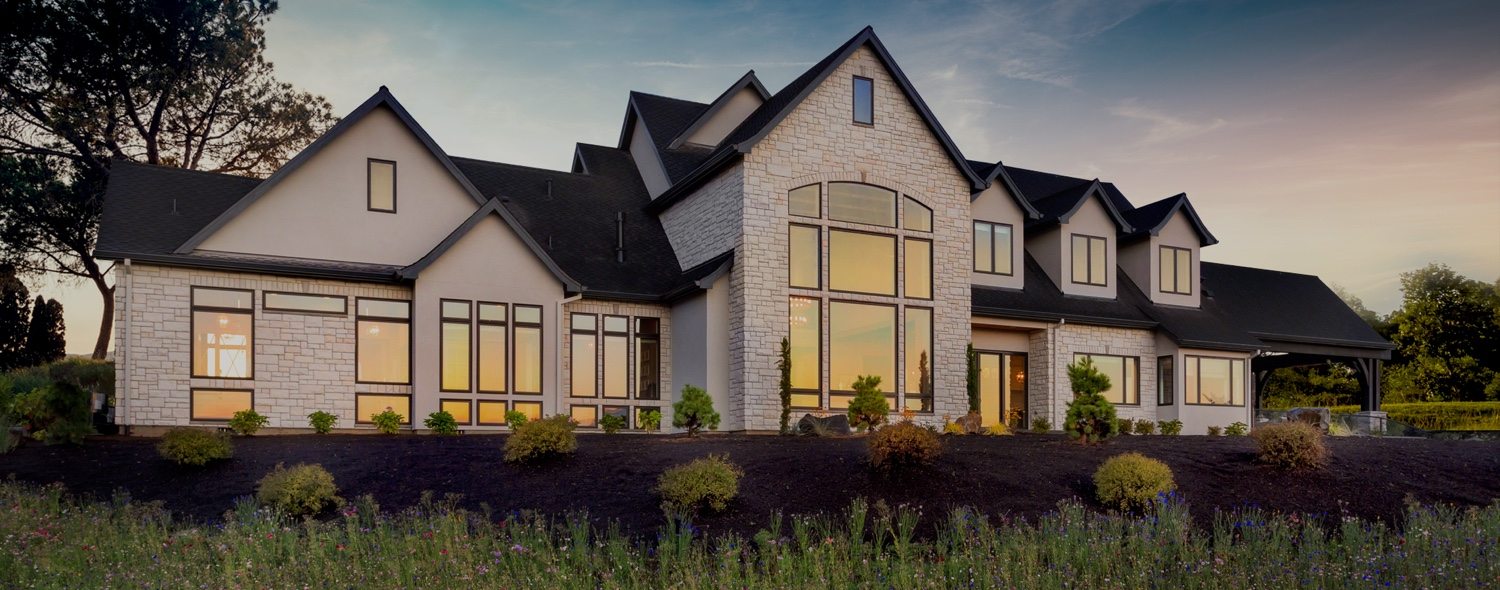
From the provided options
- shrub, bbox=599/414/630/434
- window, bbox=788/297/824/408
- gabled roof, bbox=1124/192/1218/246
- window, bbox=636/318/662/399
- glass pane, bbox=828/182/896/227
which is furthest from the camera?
gabled roof, bbox=1124/192/1218/246

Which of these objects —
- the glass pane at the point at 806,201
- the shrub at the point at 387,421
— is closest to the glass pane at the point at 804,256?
the glass pane at the point at 806,201

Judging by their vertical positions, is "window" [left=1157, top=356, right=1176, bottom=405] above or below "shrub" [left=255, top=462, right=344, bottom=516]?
above

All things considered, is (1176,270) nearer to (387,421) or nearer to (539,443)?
(387,421)

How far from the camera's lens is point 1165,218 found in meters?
30.9

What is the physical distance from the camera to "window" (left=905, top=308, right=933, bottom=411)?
82.1 feet

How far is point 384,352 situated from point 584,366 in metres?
3.92

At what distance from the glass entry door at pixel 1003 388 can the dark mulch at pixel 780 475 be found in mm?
9481

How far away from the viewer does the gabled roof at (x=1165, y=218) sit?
30953mm

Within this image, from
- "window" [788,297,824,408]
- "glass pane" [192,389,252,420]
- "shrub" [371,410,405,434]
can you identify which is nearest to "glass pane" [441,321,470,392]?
"shrub" [371,410,405,434]

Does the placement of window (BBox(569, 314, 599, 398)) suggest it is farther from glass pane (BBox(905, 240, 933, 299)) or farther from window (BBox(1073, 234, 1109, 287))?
window (BBox(1073, 234, 1109, 287))

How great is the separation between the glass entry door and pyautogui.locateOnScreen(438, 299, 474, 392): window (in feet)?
39.0

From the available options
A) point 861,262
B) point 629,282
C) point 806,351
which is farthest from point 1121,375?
point 629,282

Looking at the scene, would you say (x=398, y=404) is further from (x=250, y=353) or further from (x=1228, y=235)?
(x=1228, y=235)

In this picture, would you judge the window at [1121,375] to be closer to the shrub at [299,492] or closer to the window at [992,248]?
the window at [992,248]
